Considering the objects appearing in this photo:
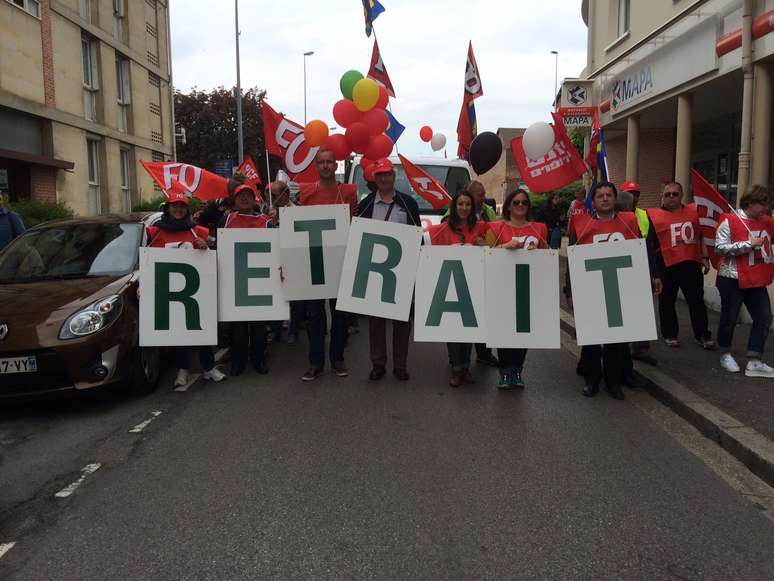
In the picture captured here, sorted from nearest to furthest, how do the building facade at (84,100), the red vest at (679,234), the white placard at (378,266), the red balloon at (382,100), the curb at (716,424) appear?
the curb at (716,424) → the white placard at (378,266) → the red vest at (679,234) → the red balloon at (382,100) → the building facade at (84,100)

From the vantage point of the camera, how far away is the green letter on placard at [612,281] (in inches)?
241

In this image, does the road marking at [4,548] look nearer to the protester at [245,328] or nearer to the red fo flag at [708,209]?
the protester at [245,328]

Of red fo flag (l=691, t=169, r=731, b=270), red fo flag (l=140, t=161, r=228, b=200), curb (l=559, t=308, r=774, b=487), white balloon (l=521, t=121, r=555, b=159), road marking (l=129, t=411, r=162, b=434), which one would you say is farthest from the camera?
red fo flag (l=140, t=161, r=228, b=200)

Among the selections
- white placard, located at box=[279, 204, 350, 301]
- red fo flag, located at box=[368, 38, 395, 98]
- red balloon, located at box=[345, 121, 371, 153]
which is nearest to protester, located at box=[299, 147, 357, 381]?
white placard, located at box=[279, 204, 350, 301]

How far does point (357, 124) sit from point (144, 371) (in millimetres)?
3402

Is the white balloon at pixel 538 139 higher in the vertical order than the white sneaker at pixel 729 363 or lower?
higher

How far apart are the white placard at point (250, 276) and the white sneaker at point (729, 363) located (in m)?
4.24

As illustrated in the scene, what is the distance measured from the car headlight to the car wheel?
0.43m

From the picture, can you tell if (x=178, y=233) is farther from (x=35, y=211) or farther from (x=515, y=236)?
(x=35, y=211)

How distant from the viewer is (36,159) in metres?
17.5

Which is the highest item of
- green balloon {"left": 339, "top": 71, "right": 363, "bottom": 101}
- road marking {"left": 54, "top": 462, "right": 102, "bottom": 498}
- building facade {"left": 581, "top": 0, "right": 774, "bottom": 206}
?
Result: building facade {"left": 581, "top": 0, "right": 774, "bottom": 206}

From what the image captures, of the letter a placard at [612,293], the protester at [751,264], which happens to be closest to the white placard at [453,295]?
the letter a placard at [612,293]

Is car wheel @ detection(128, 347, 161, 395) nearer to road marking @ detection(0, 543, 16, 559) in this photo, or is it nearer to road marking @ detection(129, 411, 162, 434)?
road marking @ detection(129, 411, 162, 434)

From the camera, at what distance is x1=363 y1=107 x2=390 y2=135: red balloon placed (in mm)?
7832
